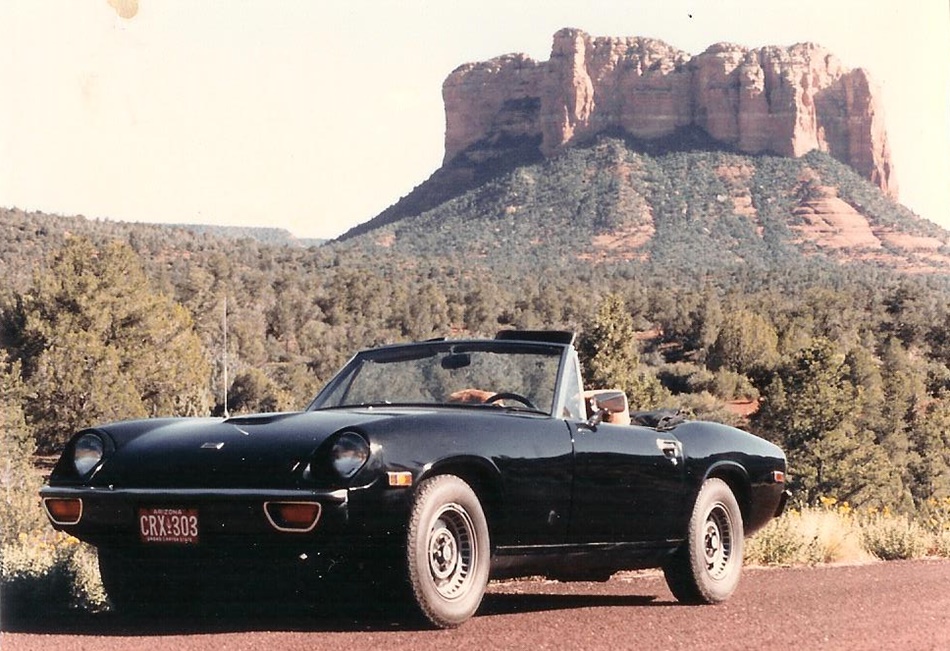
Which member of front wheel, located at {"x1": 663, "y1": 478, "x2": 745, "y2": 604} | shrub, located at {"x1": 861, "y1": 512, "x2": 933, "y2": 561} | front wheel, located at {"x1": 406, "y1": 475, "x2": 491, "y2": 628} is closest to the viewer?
front wheel, located at {"x1": 406, "y1": 475, "x2": 491, "y2": 628}

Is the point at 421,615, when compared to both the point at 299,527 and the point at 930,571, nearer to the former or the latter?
the point at 299,527

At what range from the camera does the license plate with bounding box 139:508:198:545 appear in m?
5.79

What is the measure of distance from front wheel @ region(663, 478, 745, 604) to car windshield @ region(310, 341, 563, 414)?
1212 mm

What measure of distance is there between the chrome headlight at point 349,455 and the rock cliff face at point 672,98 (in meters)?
141

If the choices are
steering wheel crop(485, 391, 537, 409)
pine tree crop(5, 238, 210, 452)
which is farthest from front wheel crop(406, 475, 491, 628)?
pine tree crop(5, 238, 210, 452)

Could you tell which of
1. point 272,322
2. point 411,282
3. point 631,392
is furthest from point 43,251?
point 631,392

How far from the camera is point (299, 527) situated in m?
5.61

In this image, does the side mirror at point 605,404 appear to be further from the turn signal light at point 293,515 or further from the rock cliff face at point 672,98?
the rock cliff face at point 672,98

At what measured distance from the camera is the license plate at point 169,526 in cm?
579

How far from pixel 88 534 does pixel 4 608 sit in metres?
0.83

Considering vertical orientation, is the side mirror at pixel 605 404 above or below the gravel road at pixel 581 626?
above

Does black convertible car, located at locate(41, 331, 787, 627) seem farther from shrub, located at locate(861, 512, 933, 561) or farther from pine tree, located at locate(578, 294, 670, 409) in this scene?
pine tree, located at locate(578, 294, 670, 409)

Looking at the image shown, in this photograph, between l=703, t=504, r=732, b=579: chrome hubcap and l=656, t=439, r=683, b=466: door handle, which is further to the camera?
l=703, t=504, r=732, b=579: chrome hubcap

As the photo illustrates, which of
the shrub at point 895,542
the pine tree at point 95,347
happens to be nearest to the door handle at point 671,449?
the shrub at point 895,542
